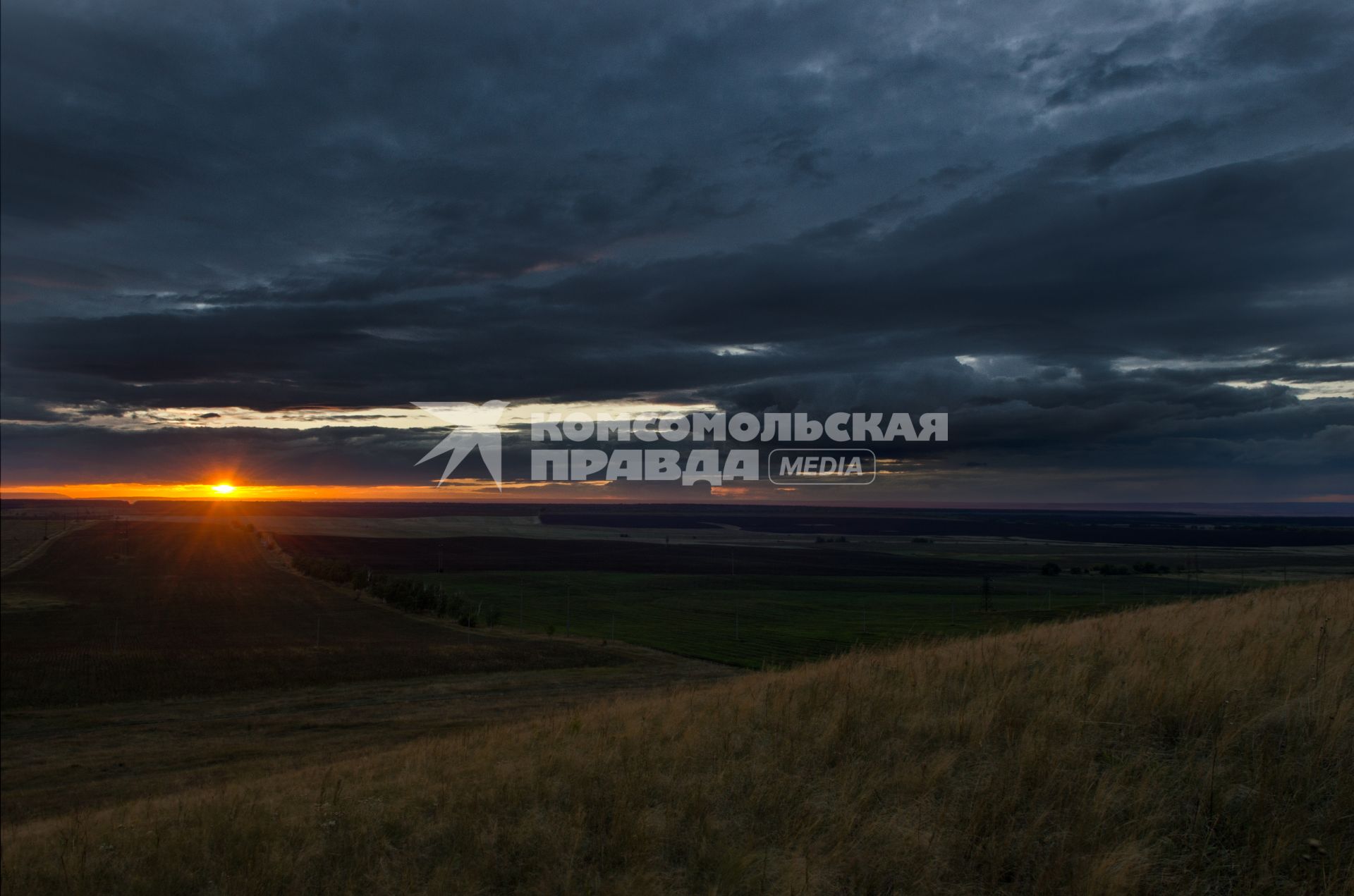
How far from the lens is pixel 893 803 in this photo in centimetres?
702

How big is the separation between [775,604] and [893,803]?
109724 millimetres

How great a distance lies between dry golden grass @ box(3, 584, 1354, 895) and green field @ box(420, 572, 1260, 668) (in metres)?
53.2

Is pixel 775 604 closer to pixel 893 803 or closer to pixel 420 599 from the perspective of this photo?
pixel 420 599

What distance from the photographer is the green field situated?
80.8 metres

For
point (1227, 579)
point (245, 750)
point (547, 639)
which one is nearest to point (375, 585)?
point (547, 639)

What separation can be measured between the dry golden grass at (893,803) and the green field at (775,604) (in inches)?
2095

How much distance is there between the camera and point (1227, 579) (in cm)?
12044

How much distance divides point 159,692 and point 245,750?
2357 centimetres

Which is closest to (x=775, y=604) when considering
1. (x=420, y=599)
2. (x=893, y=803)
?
(x=420, y=599)

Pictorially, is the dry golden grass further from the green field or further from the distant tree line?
the distant tree line

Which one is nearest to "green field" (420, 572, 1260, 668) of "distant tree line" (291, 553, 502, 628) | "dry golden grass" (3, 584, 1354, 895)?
"distant tree line" (291, 553, 502, 628)

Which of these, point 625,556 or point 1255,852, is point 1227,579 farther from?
point 1255,852

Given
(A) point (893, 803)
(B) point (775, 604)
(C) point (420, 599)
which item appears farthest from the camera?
(B) point (775, 604)

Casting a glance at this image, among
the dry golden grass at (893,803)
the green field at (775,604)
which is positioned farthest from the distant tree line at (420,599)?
the dry golden grass at (893,803)
